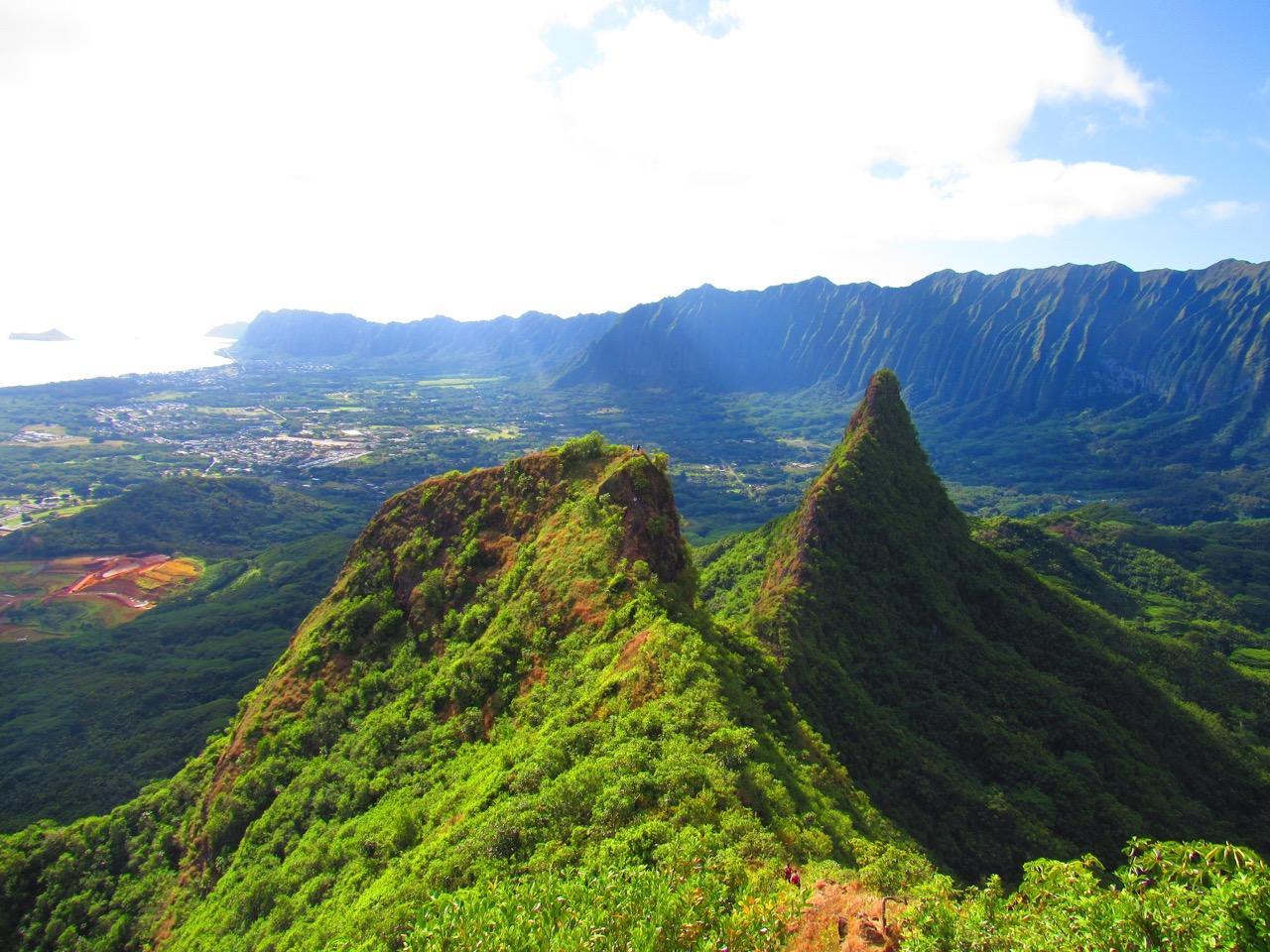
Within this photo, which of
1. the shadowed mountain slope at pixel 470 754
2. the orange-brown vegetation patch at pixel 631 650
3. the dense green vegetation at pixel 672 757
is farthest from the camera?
the orange-brown vegetation patch at pixel 631 650

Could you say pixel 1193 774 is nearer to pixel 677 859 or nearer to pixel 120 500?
pixel 677 859

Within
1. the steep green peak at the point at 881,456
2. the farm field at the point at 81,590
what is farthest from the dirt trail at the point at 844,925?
the farm field at the point at 81,590

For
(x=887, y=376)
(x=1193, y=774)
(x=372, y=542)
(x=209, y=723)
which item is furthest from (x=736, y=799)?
(x=209, y=723)

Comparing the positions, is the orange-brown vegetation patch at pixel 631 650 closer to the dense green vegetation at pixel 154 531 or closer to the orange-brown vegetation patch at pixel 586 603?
the orange-brown vegetation patch at pixel 586 603

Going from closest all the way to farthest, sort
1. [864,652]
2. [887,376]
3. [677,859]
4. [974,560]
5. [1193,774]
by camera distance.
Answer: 1. [677,859]
2. [1193,774]
3. [864,652]
4. [974,560]
5. [887,376]

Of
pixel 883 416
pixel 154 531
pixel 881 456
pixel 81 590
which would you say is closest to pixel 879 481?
pixel 881 456

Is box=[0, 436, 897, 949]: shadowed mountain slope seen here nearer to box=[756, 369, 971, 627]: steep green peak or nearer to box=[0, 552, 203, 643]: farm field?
box=[756, 369, 971, 627]: steep green peak
